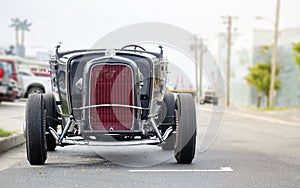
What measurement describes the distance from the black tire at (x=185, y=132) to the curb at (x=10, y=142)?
127 inches

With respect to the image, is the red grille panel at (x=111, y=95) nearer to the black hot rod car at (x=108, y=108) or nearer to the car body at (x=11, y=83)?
the black hot rod car at (x=108, y=108)

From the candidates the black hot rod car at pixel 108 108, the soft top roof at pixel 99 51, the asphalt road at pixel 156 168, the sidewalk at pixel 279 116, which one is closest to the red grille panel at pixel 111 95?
the black hot rod car at pixel 108 108

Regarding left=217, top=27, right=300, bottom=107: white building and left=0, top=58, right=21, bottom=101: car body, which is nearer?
left=0, top=58, right=21, bottom=101: car body

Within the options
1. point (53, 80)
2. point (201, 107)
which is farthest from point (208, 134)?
point (53, 80)

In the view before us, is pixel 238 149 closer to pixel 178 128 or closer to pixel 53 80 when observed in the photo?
pixel 178 128

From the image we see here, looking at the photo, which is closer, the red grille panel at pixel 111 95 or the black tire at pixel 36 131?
the black tire at pixel 36 131

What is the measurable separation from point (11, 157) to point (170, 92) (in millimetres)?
2736

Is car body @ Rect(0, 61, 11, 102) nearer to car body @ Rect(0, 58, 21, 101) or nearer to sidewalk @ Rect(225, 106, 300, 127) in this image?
car body @ Rect(0, 58, 21, 101)

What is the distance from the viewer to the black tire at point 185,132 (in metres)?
9.18

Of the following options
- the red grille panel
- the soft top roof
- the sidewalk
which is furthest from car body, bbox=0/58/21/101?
the red grille panel

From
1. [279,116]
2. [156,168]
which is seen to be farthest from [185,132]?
[279,116]

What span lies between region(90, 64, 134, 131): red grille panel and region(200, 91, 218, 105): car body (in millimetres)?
1801

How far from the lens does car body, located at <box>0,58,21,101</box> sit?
2447cm

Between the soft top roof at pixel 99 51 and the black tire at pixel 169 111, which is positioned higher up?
the soft top roof at pixel 99 51
